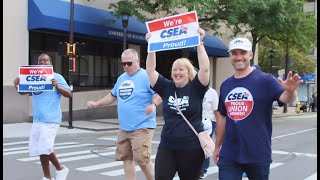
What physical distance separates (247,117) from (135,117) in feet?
6.47

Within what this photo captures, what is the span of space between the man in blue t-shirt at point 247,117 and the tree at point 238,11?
14695 mm

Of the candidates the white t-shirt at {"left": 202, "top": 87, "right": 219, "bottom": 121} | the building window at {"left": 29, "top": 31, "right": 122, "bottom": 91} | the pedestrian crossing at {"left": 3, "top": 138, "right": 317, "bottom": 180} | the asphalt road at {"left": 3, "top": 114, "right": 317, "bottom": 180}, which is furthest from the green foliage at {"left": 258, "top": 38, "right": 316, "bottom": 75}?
the white t-shirt at {"left": 202, "top": 87, "right": 219, "bottom": 121}

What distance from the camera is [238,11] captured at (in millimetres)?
20984

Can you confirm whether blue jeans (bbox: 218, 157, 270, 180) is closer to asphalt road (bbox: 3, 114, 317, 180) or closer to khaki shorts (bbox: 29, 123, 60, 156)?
khaki shorts (bbox: 29, 123, 60, 156)

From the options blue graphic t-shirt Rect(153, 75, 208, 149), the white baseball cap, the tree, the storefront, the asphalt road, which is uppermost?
the tree

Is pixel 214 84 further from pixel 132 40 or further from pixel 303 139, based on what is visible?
pixel 303 139

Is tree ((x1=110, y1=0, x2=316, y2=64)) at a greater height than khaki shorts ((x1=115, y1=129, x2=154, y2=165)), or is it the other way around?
tree ((x1=110, y1=0, x2=316, y2=64))

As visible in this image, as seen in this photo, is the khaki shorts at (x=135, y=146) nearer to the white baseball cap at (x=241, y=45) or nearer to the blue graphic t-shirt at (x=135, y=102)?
the blue graphic t-shirt at (x=135, y=102)

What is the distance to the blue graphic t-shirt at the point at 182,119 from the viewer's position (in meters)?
4.71

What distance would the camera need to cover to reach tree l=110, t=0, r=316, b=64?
1955cm

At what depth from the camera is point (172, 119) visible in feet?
15.7

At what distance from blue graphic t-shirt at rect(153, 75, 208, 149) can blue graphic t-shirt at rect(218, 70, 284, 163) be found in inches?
25.3

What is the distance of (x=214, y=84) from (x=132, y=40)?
10.3m

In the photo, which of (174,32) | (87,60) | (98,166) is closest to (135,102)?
(174,32)
